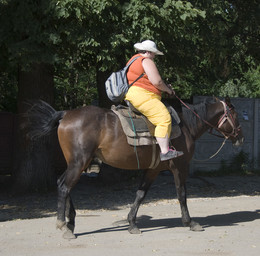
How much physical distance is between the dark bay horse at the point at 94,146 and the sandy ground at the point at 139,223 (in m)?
0.40

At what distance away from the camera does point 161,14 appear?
10.2 metres

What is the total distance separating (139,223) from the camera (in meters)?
8.69

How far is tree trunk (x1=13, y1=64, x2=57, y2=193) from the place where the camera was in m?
11.9

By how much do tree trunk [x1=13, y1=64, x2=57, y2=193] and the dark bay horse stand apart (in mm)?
4089

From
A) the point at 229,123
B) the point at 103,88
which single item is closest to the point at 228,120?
the point at 229,123

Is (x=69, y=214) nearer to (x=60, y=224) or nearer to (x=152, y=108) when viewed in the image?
(x=60, y=224)

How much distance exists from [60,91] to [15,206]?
1199 cm

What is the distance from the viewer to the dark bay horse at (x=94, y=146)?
24.5ft

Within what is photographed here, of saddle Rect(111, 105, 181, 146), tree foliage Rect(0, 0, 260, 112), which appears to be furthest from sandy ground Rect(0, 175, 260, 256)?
tree foliage Rect(0, 0, 260, 112)

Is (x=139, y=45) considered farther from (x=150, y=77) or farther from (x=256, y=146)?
(x=256, y=146)

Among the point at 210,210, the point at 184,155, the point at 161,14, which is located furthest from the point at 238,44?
the point at 184,155

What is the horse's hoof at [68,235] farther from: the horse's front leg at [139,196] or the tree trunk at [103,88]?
the tree trunk at [103,88]

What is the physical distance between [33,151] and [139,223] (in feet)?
13.6

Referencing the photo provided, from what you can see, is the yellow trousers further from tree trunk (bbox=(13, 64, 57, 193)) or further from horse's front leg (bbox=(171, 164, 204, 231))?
tree trunk (bbox=(13, 64, 57, 193))
